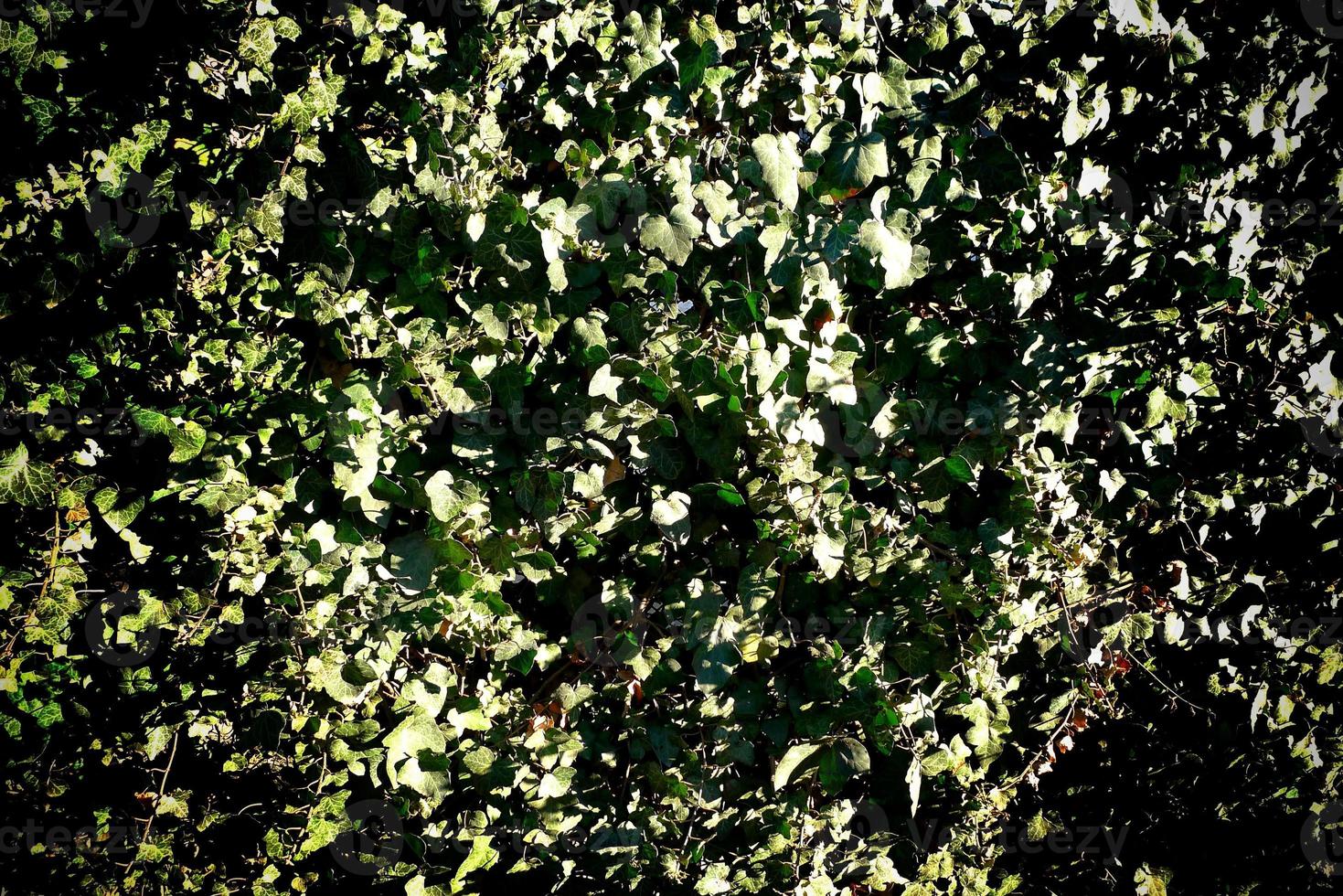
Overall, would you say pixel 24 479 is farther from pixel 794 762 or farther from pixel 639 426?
pixel 794 762

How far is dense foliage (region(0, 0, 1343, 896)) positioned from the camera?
1.90 meters

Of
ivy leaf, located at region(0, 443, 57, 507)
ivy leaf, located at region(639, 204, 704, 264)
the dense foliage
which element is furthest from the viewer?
ivy leaf, located at region(639, 204, 704, 264)

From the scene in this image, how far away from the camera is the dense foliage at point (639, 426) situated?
1.90m

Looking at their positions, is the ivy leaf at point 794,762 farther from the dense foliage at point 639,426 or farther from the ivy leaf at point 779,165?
the ivy leaf at point 779,165

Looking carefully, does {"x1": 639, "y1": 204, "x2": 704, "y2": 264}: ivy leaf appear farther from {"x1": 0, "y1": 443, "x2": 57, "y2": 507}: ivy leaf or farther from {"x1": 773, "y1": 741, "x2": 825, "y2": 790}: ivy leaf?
{"x1": 0, "y1": 443, "x2": 57, "y2": 507}: ivy leaf

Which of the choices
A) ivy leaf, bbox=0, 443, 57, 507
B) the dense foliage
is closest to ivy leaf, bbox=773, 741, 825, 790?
the dense foliage

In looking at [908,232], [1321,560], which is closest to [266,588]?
[908,232]

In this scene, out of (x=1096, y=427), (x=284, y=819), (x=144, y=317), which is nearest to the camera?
(x=144, y=317)

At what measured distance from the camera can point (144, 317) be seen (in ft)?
6.18

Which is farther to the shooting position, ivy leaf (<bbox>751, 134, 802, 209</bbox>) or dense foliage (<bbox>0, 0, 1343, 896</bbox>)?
ivy leaf (<bbox>751, 134, 802, 209</bbox>)

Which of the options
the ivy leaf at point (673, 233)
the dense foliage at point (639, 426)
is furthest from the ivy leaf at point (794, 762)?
the ivy leaf at point (673, 233)

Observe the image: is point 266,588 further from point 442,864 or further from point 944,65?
point 944,65

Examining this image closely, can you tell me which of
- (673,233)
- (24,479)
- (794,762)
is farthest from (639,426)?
(24,479)

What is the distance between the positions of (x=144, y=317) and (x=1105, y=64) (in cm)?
227
